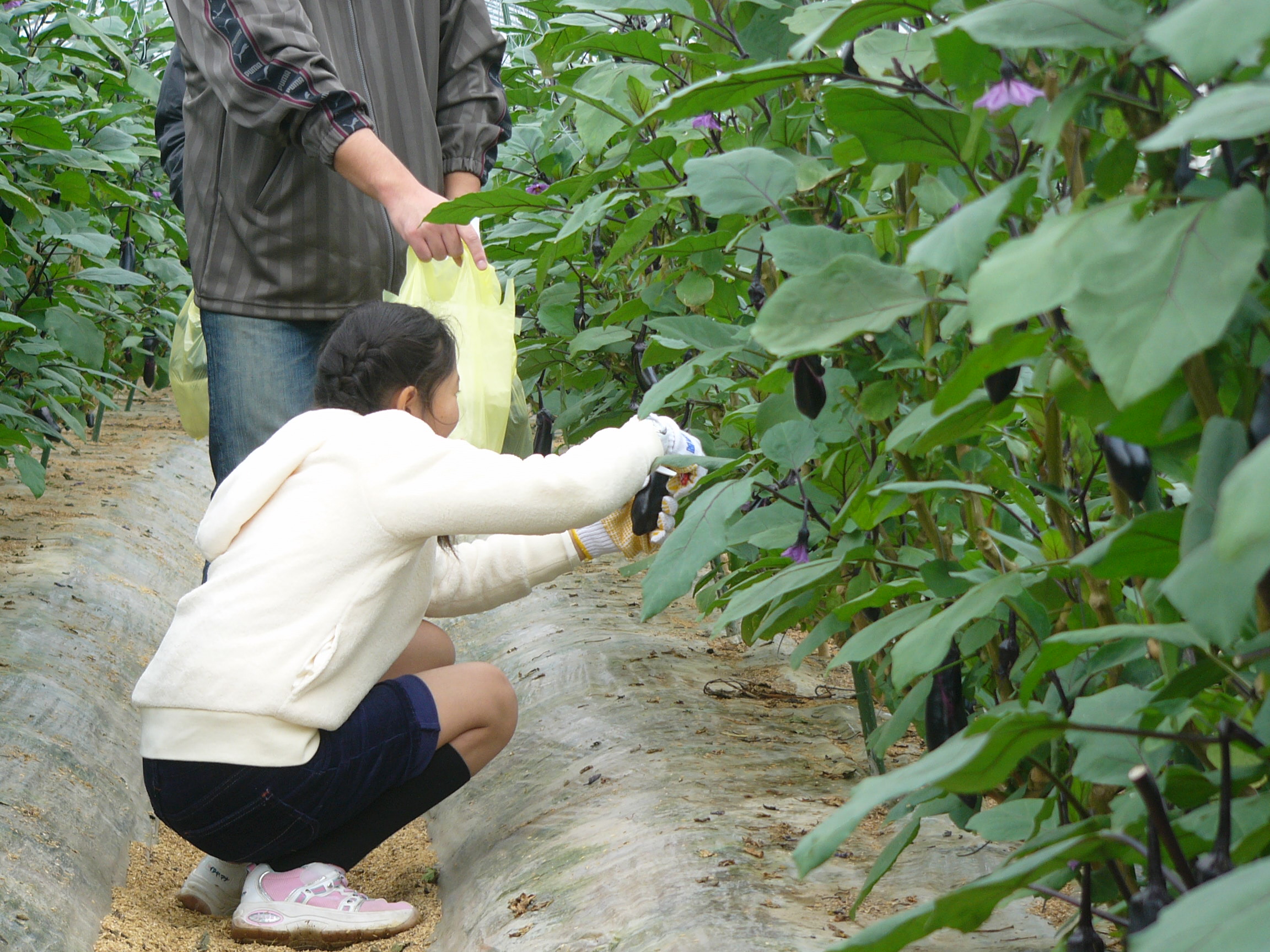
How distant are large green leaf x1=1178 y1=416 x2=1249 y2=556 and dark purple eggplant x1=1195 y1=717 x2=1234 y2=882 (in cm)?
10

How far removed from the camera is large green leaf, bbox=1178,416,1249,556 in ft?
1.89

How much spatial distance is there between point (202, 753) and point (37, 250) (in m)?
2.26

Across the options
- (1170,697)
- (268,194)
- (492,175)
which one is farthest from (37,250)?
(1170,697)

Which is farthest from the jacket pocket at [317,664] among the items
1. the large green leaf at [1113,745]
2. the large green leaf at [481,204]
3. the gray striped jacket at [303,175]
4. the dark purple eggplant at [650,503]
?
the large green leaf at [1113,745]

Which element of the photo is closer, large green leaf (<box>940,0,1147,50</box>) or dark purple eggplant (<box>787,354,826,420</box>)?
large green leaf (<box>940,0,1147,50</box>)

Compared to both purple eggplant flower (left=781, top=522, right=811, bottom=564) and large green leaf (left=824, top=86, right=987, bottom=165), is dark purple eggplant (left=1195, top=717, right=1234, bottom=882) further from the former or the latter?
purple eggplant flower (left=781, top=522, right=811, bottom=564)

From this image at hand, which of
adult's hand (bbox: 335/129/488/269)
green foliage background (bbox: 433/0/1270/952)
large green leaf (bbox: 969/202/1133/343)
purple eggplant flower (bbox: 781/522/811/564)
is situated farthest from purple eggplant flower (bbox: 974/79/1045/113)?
adult's hand (bbox: 335/129/488/269)

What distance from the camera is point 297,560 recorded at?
1.69 metres

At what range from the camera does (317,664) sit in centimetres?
167

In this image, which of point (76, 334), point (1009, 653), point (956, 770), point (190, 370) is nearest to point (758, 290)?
point (1009, 653)

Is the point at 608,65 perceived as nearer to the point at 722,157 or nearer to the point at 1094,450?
the point at 722,157

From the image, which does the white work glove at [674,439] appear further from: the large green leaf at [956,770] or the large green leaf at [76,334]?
the large green leaf at [76,334]

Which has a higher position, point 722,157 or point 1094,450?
point 722,157

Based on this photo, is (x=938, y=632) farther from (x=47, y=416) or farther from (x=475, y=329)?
(x=47, y=416)
